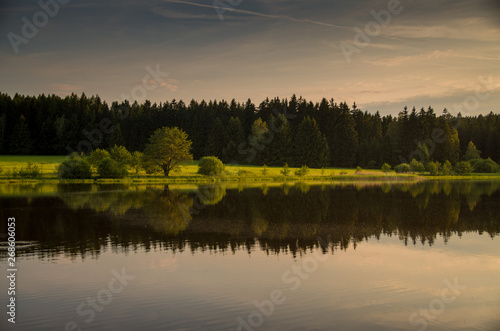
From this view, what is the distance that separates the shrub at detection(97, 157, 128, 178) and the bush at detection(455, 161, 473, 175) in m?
70.6

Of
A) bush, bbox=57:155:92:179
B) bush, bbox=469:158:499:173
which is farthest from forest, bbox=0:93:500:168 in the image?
bush, bbox=57:155:92:179

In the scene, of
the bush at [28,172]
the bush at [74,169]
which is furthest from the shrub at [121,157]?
the bush at [28,172]

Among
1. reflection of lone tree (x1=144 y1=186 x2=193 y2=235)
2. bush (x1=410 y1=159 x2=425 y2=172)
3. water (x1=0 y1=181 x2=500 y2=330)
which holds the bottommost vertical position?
water (x1=0 y1=181 x2=500 y2=330)

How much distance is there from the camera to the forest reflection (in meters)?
18.9

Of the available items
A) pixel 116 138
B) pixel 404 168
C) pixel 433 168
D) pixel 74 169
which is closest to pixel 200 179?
pixel 74 169

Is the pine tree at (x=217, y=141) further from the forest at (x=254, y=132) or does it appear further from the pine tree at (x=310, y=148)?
the pine tree at (x=310, y=148)

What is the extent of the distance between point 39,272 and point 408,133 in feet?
335

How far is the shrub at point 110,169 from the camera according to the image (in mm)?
59094

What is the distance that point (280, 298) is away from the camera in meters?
12.0

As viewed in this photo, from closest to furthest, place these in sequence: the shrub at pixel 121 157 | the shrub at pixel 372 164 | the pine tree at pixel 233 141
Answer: the shrub at pixel 121 157, the shrub at pixel 372 164, the pine tree at pixel 233 141

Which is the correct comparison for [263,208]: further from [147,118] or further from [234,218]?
[147,118]

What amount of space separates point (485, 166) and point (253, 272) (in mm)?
95977

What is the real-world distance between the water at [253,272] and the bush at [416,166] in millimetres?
67666

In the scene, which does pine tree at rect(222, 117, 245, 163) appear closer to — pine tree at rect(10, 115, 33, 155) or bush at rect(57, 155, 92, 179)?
pine tree at rect(10, 115, 33, 155)
